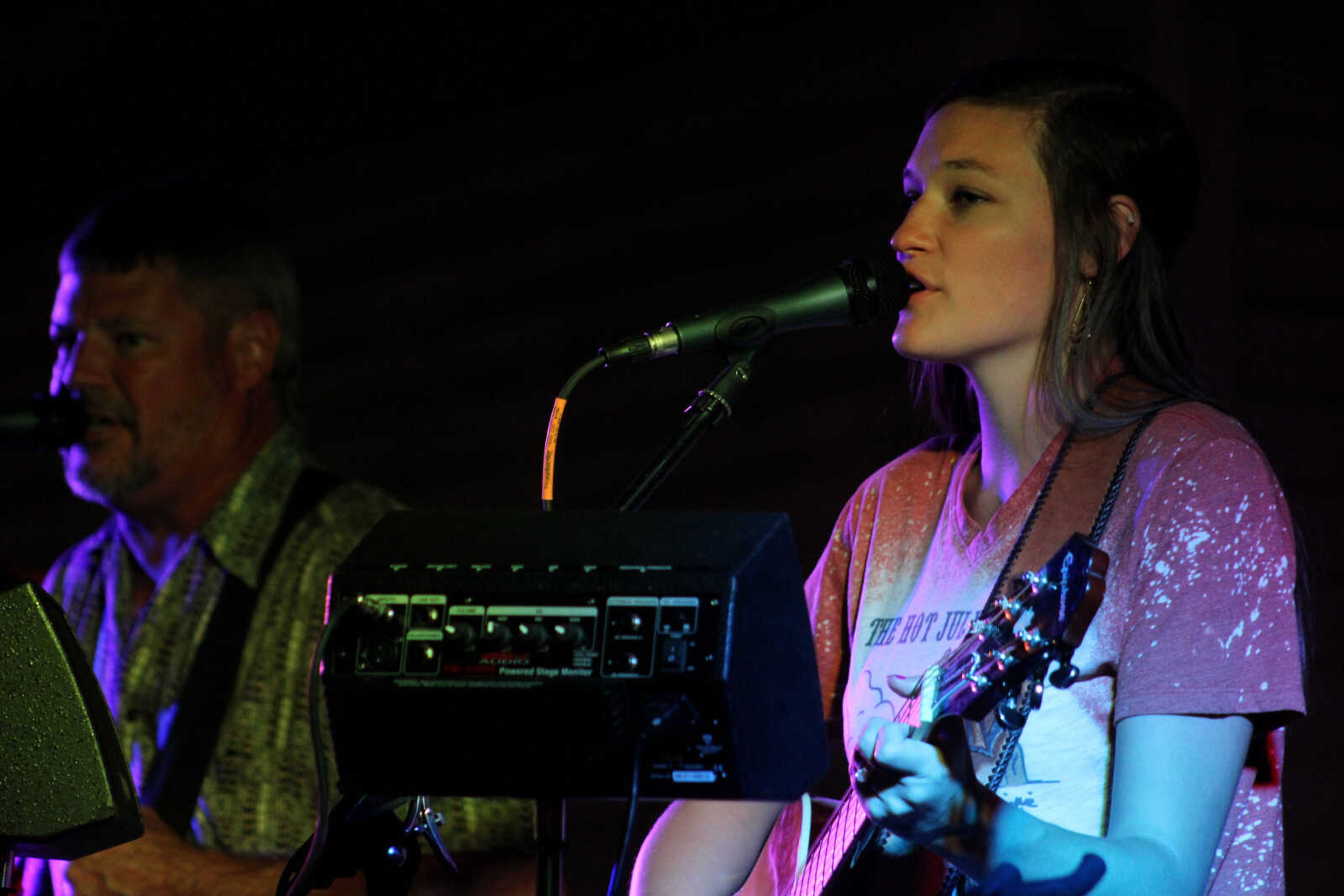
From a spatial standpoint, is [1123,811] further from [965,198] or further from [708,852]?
[965,198]

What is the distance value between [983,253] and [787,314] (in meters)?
0.39

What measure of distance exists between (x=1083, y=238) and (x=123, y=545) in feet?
7.94

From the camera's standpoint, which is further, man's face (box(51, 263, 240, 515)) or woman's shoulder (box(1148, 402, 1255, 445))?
man's face (box(51, 263, 240, 515))

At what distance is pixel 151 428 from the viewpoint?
342cm

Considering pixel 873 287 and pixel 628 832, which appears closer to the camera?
pixel 628 832

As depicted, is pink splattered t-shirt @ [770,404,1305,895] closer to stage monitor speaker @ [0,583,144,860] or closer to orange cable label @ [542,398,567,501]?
orange cable label @ [542,398,567,501]

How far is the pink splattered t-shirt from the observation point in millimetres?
1706

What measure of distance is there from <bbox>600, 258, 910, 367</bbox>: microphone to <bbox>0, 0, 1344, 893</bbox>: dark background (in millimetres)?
739

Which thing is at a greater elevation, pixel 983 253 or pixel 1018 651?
pixel 983 253

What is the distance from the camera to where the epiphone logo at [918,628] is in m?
Result: 2.07

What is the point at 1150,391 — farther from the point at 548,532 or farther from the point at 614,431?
the point at 614,431

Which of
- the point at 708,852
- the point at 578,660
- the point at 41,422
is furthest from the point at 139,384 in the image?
the point at 578,660

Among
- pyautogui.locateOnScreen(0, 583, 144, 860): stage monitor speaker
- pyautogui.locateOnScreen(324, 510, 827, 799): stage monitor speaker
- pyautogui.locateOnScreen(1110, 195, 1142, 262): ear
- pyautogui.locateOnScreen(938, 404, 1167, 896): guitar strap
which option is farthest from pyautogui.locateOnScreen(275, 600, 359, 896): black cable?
pyautogui.locateOnScreen(1110, 195, 1142, 262): ear

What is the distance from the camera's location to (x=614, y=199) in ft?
13.1
